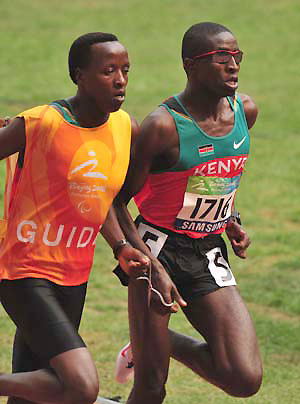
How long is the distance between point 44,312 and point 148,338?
0.80 metres

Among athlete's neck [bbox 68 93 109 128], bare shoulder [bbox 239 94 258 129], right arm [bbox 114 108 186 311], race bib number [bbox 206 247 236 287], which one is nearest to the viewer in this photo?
athlete's neck [bbox 68 93 109 128]

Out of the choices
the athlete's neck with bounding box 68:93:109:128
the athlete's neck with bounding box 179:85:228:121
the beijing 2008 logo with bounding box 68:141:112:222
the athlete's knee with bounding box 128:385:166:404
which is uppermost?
the athlete's neck with bounding box 68:93:109:128

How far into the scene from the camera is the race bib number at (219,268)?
6379mm

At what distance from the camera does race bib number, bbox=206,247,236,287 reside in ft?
20.9

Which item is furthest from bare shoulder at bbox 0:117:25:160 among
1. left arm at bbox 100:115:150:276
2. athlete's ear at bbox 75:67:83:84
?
left arm at bbox 100:115:150:276

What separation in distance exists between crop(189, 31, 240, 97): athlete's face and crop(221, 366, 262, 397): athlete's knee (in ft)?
5.19

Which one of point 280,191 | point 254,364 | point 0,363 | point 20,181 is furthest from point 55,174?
point 280,191

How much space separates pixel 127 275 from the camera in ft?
20.8

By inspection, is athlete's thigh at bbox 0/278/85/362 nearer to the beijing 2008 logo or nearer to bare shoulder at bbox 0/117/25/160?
the beijing 2008 logo

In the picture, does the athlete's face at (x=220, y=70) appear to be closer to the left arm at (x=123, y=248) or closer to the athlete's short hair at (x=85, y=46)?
the left arm at (x=123, y=248)

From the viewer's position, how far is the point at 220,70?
6145mm

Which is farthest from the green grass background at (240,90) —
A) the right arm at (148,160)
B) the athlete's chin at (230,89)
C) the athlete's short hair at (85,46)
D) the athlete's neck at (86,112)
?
the athlete's short hair at (85,46)

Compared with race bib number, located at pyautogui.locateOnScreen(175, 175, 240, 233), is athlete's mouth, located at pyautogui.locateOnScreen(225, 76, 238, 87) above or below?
above

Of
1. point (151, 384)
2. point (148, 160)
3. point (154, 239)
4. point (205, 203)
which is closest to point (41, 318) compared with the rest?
point (151, 384)
